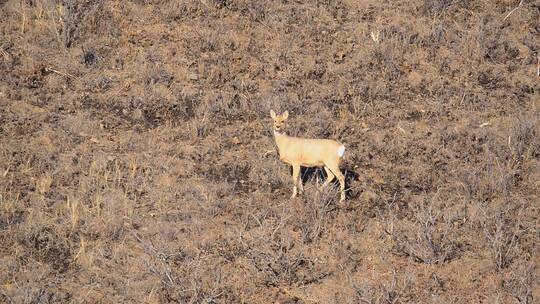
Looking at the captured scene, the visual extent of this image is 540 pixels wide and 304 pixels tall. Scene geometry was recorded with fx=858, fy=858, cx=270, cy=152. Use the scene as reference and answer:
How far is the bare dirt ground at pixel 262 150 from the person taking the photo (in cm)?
973

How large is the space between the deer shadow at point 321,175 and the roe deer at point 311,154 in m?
0.29

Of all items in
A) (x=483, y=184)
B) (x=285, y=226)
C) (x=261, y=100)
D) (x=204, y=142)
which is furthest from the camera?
(x=261, y=100)

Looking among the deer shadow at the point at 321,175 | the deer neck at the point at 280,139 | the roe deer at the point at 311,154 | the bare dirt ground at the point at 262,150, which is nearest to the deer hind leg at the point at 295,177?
the roe deer at the point at 311,154

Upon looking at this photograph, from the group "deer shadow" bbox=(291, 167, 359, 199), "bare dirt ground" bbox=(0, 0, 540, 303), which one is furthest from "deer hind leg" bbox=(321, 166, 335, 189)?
"bare dirt ground" bbox=(0, 0, 540, 303)

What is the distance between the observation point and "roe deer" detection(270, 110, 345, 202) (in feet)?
35.4

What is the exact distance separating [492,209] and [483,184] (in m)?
0.59

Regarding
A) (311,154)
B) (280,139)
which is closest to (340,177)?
(311,154)

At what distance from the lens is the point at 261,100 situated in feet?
45.0

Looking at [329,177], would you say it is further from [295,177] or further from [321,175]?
[321,175]

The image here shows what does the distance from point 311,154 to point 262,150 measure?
1738 millimetres

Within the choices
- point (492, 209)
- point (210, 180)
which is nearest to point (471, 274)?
point (492, 209)

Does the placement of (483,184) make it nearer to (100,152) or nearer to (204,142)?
(204,142)

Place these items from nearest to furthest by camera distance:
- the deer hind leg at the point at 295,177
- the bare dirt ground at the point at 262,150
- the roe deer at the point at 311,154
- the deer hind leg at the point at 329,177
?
the bare dirt ground at the point at 262,150 < the roe deer at the point at 311,154 < the deer hind leg at the point at 295,177 < the deer hind leg at the point at 329,177

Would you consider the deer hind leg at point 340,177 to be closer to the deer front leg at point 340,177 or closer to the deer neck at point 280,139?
the deer front leg at point 340,177
